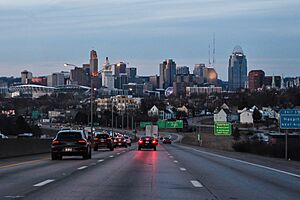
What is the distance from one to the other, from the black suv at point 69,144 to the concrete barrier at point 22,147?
13.4 ft

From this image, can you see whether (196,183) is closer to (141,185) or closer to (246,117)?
(141,185)

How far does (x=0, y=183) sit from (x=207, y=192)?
635cm

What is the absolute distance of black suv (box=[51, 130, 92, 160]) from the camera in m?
34.6

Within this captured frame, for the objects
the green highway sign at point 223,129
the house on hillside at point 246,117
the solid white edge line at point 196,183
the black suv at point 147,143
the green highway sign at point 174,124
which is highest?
the house on hillside at point 246,117

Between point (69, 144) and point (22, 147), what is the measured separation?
931 centimetres

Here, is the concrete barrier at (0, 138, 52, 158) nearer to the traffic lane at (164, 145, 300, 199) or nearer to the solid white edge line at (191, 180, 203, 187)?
the traffic lane at (164, 145, 300, 199)

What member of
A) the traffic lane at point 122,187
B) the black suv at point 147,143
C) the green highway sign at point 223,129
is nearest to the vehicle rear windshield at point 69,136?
the traffic lane at point 122,187

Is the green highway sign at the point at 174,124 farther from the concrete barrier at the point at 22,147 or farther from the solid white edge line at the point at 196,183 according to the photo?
the solid white edge line at the point at 196,183

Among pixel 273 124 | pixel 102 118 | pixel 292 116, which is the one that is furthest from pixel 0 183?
pixel 102 118

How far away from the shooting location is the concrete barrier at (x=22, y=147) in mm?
38084

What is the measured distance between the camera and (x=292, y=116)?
4556 cm

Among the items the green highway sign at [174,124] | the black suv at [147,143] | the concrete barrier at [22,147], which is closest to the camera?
the concrete barrier at [22,147]

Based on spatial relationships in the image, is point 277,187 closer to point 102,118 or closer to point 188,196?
point 188,196

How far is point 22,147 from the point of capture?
4288 cm
